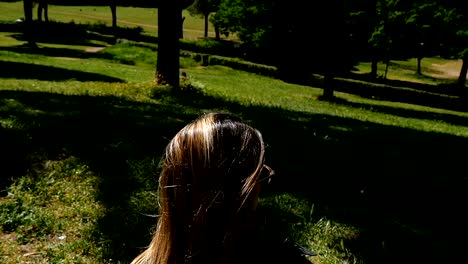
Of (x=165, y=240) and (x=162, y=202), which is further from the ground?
(x=162, y=202)

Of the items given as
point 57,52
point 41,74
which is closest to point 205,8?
point 57,52

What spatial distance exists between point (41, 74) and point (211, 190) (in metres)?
20.6

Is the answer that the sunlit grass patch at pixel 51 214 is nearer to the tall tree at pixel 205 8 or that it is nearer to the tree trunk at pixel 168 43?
the tree trunk at pixel 168 43

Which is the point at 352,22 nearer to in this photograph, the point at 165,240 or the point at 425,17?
the point at 425,17

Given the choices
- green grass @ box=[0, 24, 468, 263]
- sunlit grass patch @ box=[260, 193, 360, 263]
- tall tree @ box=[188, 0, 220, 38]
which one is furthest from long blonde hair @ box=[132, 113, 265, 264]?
tall tree @ box=[188, 0, 220, 38]

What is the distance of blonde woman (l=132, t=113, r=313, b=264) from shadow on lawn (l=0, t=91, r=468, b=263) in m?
2.91

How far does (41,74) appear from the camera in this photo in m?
21.0

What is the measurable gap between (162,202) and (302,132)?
835cm

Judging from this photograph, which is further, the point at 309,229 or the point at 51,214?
the point at 309,229

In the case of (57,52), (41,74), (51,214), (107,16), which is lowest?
(57,52)

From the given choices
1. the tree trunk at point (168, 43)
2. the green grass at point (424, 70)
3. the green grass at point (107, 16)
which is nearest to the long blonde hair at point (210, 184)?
the tree trunk at point (168, 43)

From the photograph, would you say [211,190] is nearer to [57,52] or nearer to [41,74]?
[41,74]

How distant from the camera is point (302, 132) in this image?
414 inches

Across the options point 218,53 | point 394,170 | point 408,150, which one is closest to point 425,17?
point 218,53
